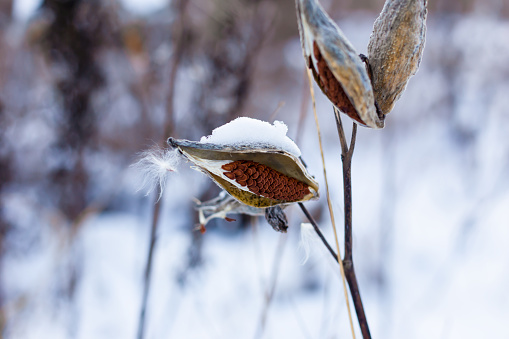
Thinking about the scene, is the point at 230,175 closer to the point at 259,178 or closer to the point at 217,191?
the point at 259,178

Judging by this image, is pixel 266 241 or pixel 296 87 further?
pixel 296 87

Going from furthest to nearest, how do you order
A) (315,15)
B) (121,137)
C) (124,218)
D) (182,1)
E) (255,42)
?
(121,137) < (124,218) < (255,42) < (182,1) < (315,15)

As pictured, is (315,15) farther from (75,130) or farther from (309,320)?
(309,320)

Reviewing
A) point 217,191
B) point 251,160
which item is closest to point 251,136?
point 251,160

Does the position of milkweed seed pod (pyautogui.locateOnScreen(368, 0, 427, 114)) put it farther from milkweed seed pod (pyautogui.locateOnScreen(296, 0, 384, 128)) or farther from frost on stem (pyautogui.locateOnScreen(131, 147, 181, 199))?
frost on stem (pyautogui.locateOnScreen(131, 147, 181, 199))

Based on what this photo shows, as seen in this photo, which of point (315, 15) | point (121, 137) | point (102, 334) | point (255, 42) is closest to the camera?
point (315, 15)

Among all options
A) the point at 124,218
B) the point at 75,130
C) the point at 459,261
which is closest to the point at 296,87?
the point at 124,218

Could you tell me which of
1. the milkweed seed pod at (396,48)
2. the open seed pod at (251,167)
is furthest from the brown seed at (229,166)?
the milkweed seed pod at (396,48)
